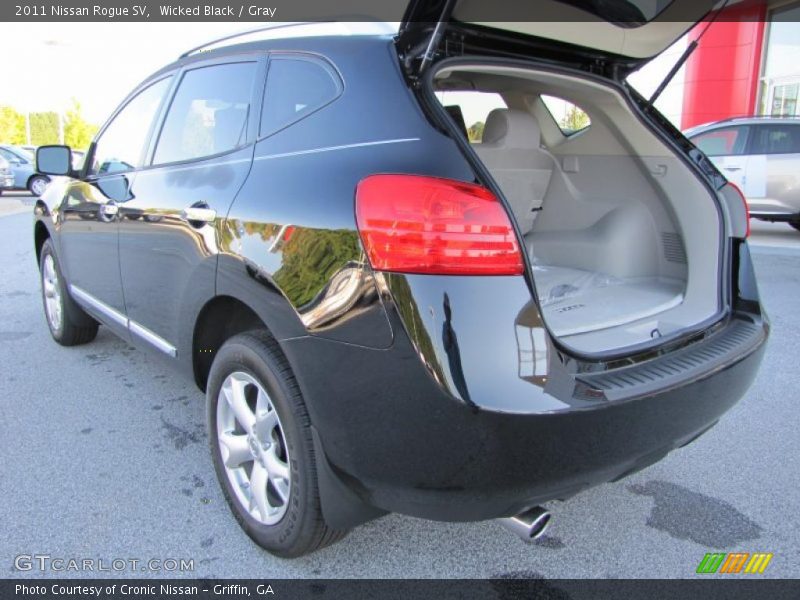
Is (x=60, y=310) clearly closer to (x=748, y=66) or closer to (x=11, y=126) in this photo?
(x=748, y=66)

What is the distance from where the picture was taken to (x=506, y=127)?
3279mm

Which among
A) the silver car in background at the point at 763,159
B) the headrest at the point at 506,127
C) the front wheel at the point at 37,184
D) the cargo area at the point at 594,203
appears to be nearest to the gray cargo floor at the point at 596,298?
the cargo area at the point at 594,203

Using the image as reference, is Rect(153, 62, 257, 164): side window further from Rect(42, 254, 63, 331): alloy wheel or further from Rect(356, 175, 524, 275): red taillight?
Rect(42, 254, 63, 331): alloy wheel

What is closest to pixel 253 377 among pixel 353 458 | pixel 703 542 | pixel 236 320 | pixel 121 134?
pixel 236 320

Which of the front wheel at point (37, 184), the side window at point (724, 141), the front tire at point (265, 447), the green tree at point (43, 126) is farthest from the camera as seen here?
the green tree at point (43, 126)

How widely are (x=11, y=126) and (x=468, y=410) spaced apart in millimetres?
37309

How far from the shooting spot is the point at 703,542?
224 cm

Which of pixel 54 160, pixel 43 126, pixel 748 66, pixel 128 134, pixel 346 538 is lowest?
pixel 346 538

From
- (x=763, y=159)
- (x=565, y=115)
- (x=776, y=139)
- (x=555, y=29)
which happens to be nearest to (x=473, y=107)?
(x=565, y=115)

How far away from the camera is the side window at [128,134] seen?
3152 mm

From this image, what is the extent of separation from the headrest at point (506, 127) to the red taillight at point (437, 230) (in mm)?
1787

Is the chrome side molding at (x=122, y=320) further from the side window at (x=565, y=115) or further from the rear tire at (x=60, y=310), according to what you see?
the side window at (x=565, y=115)

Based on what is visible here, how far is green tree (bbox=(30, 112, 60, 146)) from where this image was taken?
34250mm

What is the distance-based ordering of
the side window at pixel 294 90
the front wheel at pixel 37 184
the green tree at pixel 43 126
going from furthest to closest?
the green tree at pixel 43 126, the front wheel at pixel 37 184, the side window at pixel 294 90
